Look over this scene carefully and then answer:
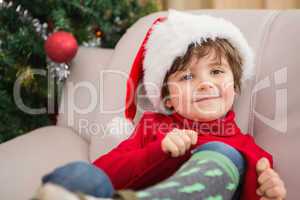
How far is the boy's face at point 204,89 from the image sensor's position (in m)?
0.99

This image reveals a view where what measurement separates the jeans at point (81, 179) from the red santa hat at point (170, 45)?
44 cm

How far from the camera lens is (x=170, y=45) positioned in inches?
40.6

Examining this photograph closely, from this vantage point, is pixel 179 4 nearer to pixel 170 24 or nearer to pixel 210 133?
pixel 170 24

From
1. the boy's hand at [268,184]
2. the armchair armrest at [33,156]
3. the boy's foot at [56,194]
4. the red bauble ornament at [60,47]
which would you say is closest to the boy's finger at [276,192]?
the boy's hand at [268,184]

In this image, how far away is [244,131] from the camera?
3.52ft

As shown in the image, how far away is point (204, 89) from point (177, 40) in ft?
0.43

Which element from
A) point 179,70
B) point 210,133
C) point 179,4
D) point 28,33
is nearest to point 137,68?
point 179,70

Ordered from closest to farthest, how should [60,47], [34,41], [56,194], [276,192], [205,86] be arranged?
[56,194], [276,192], [205,86], [60,47], [34,41]

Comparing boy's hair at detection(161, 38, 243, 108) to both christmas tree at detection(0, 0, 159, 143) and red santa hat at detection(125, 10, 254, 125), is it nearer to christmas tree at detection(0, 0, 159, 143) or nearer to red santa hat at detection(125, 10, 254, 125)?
red santa hat at detection(125, 10, 254, 125)

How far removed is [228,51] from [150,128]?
254mm

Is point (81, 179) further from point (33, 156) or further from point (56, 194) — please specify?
point (33, 156)

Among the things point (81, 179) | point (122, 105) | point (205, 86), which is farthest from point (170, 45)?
point (81, 179)

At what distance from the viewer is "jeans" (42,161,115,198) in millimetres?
621

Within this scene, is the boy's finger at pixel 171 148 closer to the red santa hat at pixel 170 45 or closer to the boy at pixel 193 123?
the boy at pixel 193 123
